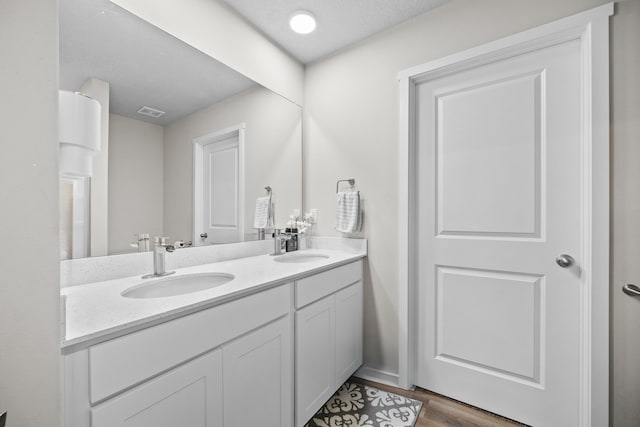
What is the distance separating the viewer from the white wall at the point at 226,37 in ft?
4.53

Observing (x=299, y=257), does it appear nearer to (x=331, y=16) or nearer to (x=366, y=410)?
(x=366, y=410)

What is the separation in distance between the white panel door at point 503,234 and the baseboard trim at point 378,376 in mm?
190

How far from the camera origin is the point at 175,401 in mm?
868

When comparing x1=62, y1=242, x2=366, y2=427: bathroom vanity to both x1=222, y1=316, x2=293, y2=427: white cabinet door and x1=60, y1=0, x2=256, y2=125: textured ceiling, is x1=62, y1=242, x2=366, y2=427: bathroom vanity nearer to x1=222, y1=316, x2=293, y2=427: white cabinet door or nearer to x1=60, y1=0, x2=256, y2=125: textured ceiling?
x1=222, y1=316, x2=293, y2=427: white cabinet door

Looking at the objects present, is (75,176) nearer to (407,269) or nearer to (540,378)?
(407,269)

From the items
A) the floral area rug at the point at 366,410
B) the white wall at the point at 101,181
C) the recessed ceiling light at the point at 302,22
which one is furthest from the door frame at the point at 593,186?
the white wall at the point at 101,181

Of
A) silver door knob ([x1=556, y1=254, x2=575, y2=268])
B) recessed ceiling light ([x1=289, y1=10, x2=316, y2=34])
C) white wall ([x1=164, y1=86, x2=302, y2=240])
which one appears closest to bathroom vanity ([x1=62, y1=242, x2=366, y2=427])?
white wall ([x1=164, y1=86, x2=302, y2=240])

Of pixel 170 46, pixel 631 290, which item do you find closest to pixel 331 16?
pixel 170 46

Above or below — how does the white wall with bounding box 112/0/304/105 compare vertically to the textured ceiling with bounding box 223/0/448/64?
below

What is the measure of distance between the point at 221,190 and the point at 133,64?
73cm

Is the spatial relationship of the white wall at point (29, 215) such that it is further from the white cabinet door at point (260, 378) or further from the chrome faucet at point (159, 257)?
the chrome faucet at point (159, 257)

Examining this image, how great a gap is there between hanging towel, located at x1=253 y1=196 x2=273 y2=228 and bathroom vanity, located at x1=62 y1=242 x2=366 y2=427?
0.36 meters

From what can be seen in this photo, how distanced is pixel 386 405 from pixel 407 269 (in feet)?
2.60

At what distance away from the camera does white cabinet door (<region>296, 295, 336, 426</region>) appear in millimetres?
1365
